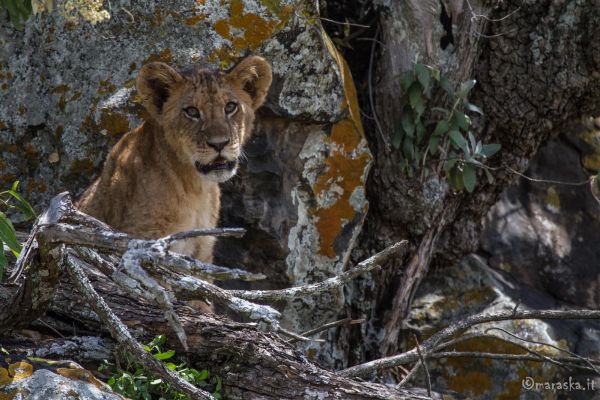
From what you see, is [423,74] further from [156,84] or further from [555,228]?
[555,228]

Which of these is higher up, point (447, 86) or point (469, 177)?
point (447, 86)

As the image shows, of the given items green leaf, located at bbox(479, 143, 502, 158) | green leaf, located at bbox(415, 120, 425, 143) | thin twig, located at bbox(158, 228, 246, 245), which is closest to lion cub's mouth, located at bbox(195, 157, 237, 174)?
green leaf, located at bbox(415, 120, 425, 143)

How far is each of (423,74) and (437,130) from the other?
387mm

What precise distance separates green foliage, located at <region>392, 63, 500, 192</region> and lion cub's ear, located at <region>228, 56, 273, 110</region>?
3.40 feet

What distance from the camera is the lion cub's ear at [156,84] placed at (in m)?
5.49

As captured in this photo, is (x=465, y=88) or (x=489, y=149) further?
(x=489, y=149)

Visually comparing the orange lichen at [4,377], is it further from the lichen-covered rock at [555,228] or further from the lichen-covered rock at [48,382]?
the lichen-covered rock at [555,228]

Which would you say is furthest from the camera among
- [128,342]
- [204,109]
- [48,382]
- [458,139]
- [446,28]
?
[446,28]

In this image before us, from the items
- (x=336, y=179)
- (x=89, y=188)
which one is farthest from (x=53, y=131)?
(x=336, y=179)

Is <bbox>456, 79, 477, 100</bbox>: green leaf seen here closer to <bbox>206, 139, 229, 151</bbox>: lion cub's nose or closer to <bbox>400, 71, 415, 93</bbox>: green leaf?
<bbox>400, 71, 415, 93</bbox>: green leaf

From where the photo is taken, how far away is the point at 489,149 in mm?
6238

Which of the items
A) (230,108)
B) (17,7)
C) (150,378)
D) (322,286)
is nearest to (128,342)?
(150,378)

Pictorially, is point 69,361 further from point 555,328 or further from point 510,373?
point 555,328

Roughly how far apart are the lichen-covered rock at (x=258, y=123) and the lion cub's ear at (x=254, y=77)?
325mm
